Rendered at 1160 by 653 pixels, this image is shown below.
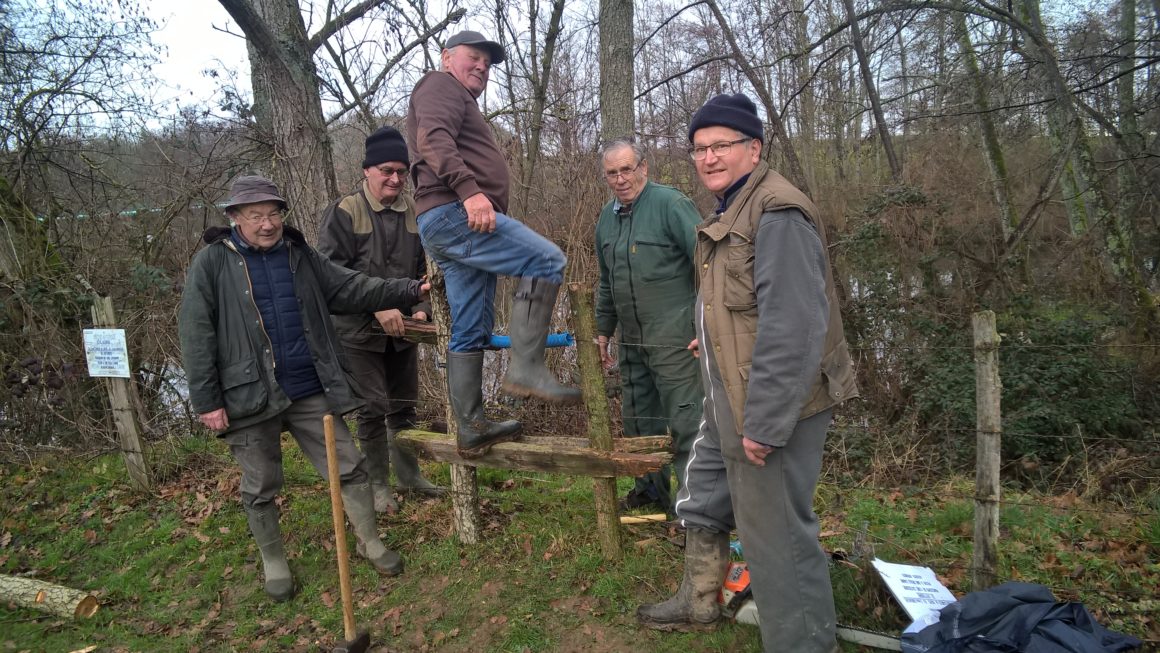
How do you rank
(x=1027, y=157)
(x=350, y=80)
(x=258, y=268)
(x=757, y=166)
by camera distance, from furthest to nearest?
(x=1027, y=157) → (x=350, y=80) → (x=258, y=268) → (x=757, y=166)

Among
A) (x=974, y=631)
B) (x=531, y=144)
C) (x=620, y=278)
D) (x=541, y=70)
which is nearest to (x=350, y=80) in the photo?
(x=531, y=144)

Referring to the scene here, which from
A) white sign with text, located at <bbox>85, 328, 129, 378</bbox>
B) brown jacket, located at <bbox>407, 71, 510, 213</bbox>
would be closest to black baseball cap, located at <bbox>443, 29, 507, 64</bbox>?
brown jacket, located at <bbox>407, 71, 510, 213</bbox>

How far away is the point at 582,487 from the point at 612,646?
200 cm

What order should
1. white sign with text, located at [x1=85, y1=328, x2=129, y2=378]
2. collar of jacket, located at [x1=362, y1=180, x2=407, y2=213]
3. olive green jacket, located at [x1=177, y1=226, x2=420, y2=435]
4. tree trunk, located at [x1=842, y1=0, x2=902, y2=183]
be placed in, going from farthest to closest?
tree trunk, located at [x1=842, y1=0, x2=902, y2=183] < white sign with text, located at [x1=85, y1=328, x2=129, y2=378] < collar of jacket, located at [x1=362, y1=180, x2=407, y2=213] < olive green jacket, located at [x1=177, y1=226, x2=420, y2=435]

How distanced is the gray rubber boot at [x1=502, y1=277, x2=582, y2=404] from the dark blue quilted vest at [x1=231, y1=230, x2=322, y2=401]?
4.33 feet

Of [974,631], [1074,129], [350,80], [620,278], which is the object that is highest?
[350,80]

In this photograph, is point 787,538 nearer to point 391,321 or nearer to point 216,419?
point 391,321

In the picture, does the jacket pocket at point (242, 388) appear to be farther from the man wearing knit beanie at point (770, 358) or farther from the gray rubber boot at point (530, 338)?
the man wearing knit beanie at point (770, 358)

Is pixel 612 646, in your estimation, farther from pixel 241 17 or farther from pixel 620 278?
pixel 241 17

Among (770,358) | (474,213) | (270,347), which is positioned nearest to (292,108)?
(270,347)

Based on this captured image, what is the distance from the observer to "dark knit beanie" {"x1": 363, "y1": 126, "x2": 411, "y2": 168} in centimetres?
437

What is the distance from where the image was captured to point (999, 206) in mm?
10281

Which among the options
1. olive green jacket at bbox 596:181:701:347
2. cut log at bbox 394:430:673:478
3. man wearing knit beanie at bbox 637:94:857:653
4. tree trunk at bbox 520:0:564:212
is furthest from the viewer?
tree trunk at bbox 520:0:564:212

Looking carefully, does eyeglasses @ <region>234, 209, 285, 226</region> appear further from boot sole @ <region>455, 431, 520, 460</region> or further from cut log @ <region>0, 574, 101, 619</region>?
cut log @ <region>0, 574, 101, 619</region>
